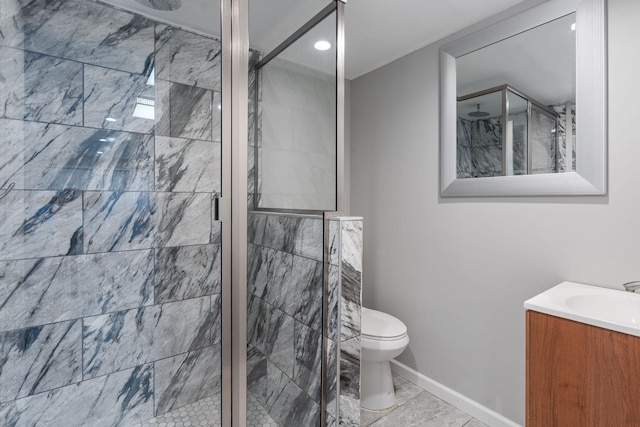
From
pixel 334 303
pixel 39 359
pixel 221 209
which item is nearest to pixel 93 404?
pixel 39 359

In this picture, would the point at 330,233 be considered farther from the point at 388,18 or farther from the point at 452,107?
the point at 388,18

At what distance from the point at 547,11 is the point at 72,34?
2.15 metres

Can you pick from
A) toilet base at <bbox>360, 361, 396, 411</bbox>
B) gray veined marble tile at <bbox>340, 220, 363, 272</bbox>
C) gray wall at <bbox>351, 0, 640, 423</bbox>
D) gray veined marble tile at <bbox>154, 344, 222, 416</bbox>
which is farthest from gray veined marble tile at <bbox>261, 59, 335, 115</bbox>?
toilet base at <bbox>360, 361, 396, 411</bbox>

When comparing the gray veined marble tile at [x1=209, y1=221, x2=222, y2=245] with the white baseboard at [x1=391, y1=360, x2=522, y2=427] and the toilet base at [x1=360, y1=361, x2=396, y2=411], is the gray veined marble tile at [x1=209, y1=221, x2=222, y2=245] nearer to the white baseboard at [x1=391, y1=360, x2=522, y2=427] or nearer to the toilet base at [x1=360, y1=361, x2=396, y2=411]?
the toilet base at [x1=360, y1=361, x2=396, y2=411]

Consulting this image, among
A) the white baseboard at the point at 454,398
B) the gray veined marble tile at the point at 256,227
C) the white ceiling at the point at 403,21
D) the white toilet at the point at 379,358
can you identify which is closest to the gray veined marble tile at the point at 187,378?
the gray veined marble tile at the point at 256,227

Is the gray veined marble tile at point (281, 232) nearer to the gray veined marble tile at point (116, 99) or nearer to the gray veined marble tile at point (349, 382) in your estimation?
the gray veined marble tile at point (349, 382)

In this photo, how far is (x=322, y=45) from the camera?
168 centimetres

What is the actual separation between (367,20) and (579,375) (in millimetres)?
1965

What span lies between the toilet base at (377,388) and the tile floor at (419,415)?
4 cm

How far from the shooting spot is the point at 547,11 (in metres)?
1.65

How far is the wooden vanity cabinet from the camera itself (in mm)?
1082

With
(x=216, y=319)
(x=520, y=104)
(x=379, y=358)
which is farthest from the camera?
(x=379, y=358)

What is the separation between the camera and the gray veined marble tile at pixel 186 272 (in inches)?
55.1

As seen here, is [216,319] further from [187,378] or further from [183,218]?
[183,218]
